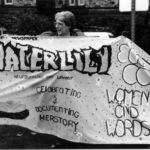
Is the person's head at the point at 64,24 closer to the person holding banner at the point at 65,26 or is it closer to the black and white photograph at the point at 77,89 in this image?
the person holding banner at the point at 65,26

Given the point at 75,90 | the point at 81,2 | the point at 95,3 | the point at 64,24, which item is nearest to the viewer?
the point at 75,90

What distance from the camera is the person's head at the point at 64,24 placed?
6550 millimetres

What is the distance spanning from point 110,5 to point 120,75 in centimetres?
3122

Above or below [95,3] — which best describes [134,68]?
above

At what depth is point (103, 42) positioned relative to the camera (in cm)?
633

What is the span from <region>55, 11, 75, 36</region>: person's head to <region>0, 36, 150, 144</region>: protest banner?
1.15 ft

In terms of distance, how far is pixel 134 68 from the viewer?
6254 mm

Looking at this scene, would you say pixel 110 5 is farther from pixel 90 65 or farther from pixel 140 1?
pixel 90 65

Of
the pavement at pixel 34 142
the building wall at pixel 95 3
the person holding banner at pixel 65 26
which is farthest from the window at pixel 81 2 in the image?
the person holding banner at pixel 65 26

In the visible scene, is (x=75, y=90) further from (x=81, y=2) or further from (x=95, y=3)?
(x=81, y=2)

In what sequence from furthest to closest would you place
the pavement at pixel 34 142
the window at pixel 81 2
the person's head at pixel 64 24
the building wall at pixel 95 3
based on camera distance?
the window at pixel 81 2 → the building wall at pixel 95 3 → the person's head at pixel 64 24 → the pavement at pixel 34 142

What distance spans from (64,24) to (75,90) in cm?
87

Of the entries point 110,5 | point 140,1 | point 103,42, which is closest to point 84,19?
point 110,5

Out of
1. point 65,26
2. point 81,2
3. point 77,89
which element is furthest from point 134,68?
point 81,2
